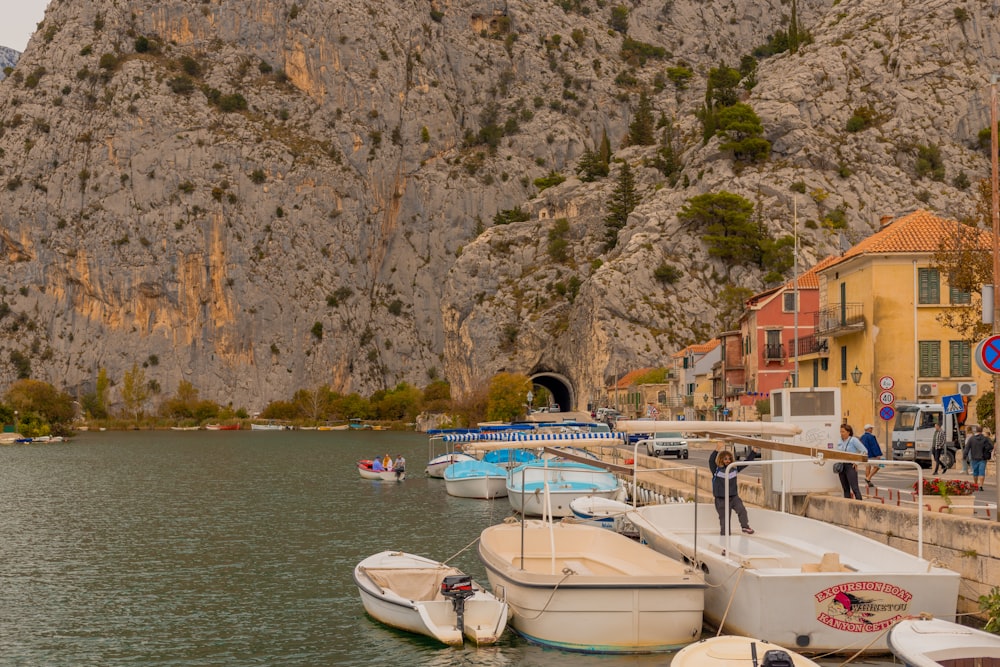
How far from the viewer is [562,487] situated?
128 feet

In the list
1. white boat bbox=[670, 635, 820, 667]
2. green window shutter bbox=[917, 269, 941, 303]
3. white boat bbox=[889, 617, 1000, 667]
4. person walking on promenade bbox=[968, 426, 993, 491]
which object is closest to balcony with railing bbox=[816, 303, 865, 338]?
green window shutter bbox=[917, 269, 941, 303]

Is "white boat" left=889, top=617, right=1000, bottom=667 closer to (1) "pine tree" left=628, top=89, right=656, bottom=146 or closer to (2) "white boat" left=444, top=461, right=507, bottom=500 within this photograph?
(2) "white boat" left=444, top=461, right=507, bottom=500

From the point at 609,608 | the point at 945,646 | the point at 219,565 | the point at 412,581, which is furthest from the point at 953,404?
the point at 219,565

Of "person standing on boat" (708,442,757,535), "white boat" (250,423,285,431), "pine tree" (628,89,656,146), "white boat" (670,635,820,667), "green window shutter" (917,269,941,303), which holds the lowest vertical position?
"white boat" (250,423,285,431)

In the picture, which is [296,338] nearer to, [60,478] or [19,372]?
[19,372]

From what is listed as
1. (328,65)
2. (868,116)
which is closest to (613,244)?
(868,116)

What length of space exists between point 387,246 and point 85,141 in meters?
57.2

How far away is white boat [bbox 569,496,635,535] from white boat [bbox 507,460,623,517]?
3.55 m

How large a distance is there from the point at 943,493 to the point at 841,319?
2983cm

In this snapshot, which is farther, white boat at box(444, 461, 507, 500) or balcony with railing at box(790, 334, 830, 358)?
balcony with railing at box(790, 334, 830, 358)

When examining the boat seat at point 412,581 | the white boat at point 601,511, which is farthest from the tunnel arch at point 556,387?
the boat seat at point 412,581

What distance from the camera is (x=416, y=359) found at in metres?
178

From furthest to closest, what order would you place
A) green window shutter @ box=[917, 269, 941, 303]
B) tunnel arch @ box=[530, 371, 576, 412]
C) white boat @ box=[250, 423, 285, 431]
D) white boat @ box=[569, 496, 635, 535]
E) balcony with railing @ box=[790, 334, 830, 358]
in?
1. white boat @ box=[250, 423, 285, 431]
2. tunnel arch @ box=[530, 371, 576, 412]
3. balcony with railing @ box=[790, 334, 830, 358]
4. green window shutter @ box=[917, 269, 941, 303]
5. white boat @ box=[569, 496, 635, 535]

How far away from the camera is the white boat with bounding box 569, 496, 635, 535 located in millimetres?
31017
